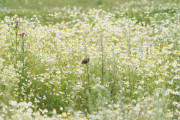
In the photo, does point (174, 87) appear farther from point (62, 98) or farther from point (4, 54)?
point (4, 54)

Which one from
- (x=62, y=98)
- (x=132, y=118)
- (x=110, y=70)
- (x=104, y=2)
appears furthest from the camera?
(x=104, y=2)

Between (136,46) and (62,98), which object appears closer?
(62,98)

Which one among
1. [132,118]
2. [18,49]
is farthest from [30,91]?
[132,118]

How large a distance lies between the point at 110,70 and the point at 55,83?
110 centimetres

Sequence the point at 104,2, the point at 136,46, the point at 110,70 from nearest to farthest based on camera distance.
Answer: the point at 110,70
the point at 136,46
the point at 104,2

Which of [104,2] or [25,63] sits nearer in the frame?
[25,63]

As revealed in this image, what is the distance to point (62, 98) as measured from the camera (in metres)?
4.47

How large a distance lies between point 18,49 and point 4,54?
0.34 metres

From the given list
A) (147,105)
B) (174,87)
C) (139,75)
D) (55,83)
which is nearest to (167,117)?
(147,105)

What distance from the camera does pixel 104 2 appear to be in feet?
56.3

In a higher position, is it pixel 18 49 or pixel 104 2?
pixel 104 2

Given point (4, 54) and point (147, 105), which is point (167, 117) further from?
point (4, 54)

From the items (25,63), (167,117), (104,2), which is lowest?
(167,117)

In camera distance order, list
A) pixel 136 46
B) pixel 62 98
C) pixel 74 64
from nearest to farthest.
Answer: pixel 62 98
pixel 74 64
pixel 136 46
